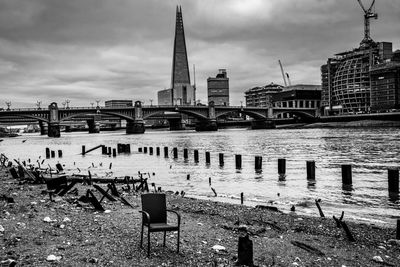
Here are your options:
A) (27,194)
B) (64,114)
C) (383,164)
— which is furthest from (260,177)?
(64,114)

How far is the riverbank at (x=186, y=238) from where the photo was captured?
8.52 m

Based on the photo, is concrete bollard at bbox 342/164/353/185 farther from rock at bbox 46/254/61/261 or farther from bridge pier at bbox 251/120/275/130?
bridge pier at bbox 251/120/275/130

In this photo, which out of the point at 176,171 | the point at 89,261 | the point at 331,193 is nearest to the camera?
the point at 89,261

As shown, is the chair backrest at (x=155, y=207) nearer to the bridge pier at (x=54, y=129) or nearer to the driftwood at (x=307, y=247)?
the driftwood at (x=307, y=247)

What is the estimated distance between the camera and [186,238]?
10.0 metres

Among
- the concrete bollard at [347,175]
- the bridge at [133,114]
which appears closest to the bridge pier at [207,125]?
the bridge at [133,114]

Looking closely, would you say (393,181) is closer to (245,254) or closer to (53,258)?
(245,254)

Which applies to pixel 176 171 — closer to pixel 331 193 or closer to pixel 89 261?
pixel 331 193

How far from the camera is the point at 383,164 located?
31234 mm

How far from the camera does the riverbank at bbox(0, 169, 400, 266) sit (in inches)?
335

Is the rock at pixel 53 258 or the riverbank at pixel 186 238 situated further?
the riverbank at pixel 186 238

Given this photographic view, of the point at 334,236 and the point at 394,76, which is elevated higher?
the point at 394,76

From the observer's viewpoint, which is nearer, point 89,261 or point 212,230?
point 89,261

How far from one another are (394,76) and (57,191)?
7841 inches
